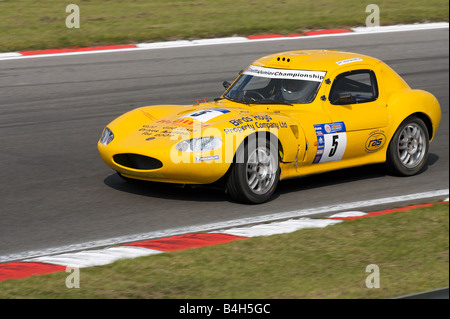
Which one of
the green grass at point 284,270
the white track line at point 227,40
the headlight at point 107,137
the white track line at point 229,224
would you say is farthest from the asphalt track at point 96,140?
the green grass at point 284,270

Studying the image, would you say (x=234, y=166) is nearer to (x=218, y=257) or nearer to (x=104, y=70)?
(x=218, y=257)

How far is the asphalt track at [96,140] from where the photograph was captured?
762 cm

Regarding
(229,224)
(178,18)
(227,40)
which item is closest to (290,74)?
(229,224)

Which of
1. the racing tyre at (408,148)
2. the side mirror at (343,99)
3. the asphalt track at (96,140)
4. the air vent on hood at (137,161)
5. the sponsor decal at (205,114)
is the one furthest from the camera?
the racing tyre at (408,148)

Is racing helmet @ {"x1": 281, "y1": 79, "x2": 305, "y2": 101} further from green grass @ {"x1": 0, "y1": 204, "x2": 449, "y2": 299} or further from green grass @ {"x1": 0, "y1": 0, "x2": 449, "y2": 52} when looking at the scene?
green grass @ {"x1": 0, "y1": 0, "x2": 449, "y2": 52}

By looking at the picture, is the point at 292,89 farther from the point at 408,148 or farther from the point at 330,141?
the point at 408,148

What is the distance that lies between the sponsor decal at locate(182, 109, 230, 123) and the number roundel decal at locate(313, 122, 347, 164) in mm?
991

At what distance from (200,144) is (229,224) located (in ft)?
2.70

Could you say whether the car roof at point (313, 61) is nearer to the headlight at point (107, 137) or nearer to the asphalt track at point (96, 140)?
the asphalt track at point (96, 140)

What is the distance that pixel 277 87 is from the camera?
A: 8.93 m

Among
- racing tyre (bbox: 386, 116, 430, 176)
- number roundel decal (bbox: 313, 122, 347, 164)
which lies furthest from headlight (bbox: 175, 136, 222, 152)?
racing tyre (bbox: 386, 116, 430, 176)

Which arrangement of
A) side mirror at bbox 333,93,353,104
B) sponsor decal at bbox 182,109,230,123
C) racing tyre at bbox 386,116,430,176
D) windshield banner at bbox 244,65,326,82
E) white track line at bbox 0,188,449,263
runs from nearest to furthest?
white track line at bbox 0,188,449,263, sponsor decal at bbox 182,109,230,123, side mirror at bbox 333,93,353,104, windshield banner at bbox 244,65,326,82, racing tyre at bbox 386,116,430,176

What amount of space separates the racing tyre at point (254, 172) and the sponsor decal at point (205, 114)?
1.69 ft

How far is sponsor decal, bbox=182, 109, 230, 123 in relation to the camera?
8.10 meters
